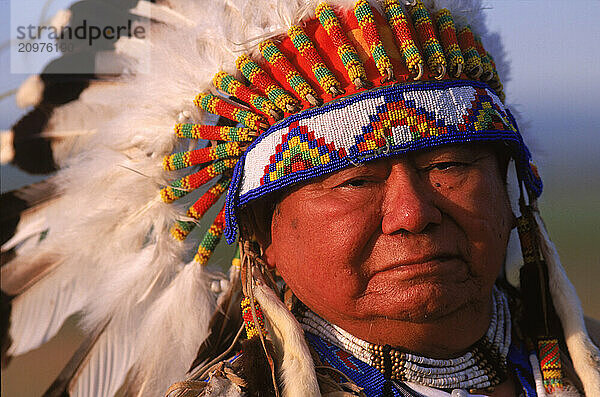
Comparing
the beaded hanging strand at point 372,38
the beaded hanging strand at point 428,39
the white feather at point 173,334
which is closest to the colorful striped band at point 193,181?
the white feather at point 173,334

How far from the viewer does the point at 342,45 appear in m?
2.02

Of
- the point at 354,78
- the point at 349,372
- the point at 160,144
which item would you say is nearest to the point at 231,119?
the point at 160,144

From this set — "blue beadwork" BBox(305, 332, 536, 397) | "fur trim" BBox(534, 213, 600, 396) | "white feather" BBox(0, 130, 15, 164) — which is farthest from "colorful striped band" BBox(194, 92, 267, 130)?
"fur trim" BBox(534, 213, 600, 396)

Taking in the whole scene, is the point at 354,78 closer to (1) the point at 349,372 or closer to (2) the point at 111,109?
(1) the point at 349,372

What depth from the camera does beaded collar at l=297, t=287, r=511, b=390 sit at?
2041 millimetres

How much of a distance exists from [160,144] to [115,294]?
0.60 meters

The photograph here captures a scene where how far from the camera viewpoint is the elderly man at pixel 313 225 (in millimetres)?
1935

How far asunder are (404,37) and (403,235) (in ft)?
2.11

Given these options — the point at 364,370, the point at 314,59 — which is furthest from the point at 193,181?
the point at 364,370

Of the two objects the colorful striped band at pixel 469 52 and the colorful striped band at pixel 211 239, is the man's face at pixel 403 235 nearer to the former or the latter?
the colorful striped band at pixel 469 52

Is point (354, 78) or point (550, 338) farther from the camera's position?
point (550, 338)

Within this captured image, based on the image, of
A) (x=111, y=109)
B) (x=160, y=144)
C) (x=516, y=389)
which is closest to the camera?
(x=516, y=389)

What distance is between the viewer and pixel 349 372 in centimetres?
205

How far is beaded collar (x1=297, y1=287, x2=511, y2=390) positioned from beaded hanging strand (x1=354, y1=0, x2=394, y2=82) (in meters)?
0.86
